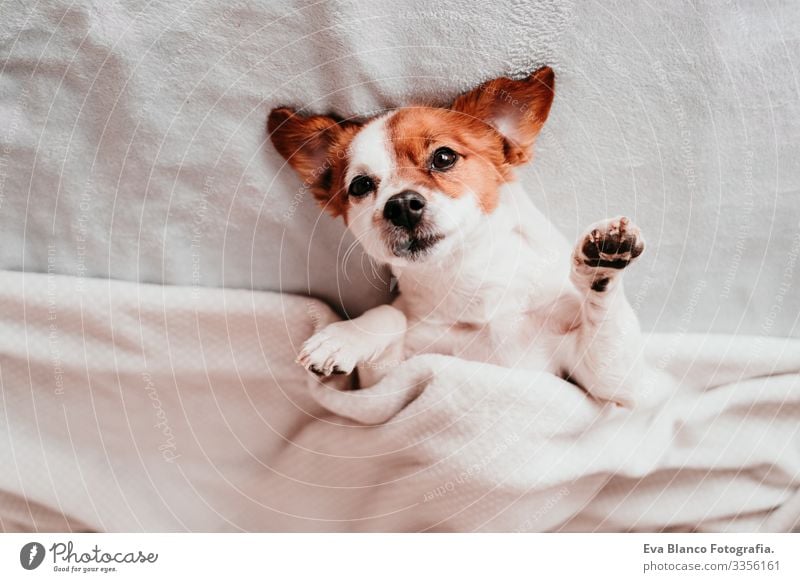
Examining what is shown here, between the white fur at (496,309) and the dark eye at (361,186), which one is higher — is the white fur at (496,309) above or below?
below

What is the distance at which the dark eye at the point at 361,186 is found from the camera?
47 centimetres

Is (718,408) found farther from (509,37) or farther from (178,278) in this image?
(178,278)

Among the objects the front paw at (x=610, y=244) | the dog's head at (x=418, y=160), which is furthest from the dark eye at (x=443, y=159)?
the front paw at (x=610, y=244)

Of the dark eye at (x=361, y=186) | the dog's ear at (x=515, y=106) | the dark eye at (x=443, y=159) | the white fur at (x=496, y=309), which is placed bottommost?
the white fur at (x=496, y=309)

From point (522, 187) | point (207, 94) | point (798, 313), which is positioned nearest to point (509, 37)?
point (522, 187)

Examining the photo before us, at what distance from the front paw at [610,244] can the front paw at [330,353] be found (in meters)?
0.20

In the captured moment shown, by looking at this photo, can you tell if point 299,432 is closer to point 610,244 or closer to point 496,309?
point 496,309

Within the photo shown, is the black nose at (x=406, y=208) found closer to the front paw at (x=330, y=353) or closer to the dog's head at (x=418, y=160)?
the dog's head at (x=418, y=160)

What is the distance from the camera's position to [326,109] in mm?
490

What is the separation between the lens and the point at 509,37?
0.49 m

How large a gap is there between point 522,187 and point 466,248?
0.24ft

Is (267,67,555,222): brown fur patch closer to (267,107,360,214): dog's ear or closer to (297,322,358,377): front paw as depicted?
(267,107,360,214): dog's ear
